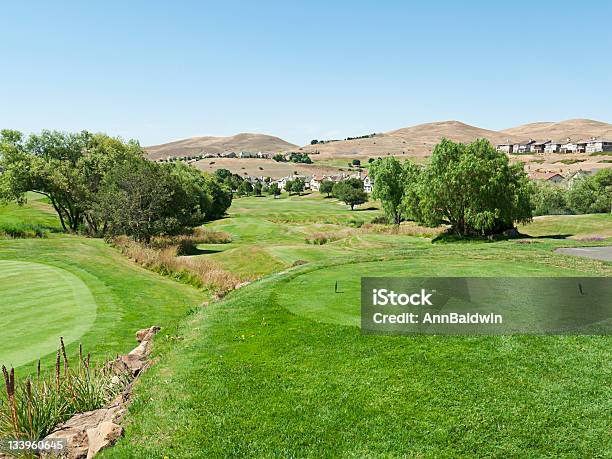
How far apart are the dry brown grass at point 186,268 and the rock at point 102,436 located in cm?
1440

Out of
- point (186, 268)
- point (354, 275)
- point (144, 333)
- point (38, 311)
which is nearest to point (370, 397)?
point (144, 333)

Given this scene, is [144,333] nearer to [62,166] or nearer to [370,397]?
[370,397]

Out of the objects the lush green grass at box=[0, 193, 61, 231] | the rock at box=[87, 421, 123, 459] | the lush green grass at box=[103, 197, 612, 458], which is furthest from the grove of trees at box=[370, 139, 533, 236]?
the lush green grass at box=[0, 193, 61, 231]

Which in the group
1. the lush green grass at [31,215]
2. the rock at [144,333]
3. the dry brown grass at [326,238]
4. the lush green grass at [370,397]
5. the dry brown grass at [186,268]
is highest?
the lush green grass at [31,215]

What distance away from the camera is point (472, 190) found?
37.8 meters

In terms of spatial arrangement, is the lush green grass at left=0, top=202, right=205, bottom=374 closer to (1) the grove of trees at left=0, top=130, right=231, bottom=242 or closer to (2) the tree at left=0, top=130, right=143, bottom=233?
(1) the grove of trees at left=0, top=130, right=231, bottom=242

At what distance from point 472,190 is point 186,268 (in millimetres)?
23925

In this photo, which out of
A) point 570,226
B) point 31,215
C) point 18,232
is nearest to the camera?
point 18,232

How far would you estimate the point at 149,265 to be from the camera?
2992cm

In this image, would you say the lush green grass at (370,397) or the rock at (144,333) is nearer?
the lush green grass at (370,397)

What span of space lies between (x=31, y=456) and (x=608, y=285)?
1455 cm

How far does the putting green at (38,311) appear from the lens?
1098 cm

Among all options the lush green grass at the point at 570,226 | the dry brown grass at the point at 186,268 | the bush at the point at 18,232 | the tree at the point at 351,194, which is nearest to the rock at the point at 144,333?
the dry brown grass at the point at 186,268

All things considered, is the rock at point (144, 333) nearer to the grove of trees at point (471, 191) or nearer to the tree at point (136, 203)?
the tree at point (136, 203)
